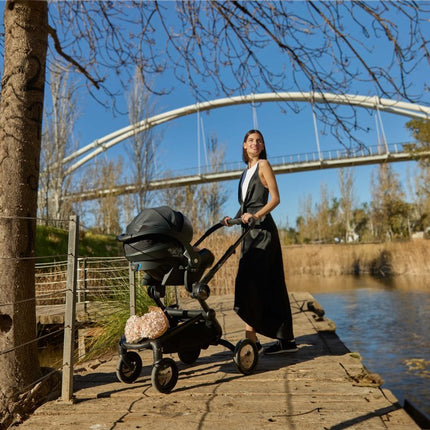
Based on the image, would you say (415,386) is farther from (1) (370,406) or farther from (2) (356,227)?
(2) (356,227)

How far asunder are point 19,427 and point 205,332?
3.61ft

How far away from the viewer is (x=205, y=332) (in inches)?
99.7

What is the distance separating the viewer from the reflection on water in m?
4.51

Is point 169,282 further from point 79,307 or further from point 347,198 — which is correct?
point 347,198

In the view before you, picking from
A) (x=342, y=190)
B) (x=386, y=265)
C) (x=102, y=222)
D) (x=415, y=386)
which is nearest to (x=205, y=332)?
(x=415, y=386)

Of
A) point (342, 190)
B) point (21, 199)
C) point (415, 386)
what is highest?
point (342, 190)

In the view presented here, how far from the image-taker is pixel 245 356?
2.54 meters

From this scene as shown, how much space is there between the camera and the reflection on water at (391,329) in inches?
177

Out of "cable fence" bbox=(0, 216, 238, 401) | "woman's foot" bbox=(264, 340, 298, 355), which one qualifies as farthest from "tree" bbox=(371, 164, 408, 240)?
"woman's foot" bbox=(264, 340, 298, 355)

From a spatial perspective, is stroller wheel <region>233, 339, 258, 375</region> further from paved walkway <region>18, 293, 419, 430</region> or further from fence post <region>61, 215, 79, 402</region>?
fence post <region>61, 215, 79, 402</region>

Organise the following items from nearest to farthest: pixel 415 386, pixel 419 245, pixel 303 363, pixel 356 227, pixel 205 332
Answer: pixel 205 332 < pixel 303 363 < pixel 415 386 < pixel 419 245 < pixel 356 227

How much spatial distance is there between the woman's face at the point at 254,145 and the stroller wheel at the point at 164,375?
159cm

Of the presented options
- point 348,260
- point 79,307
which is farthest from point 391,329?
point 348,260

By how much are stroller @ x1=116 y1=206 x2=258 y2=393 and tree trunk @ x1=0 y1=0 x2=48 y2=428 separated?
57 cm
